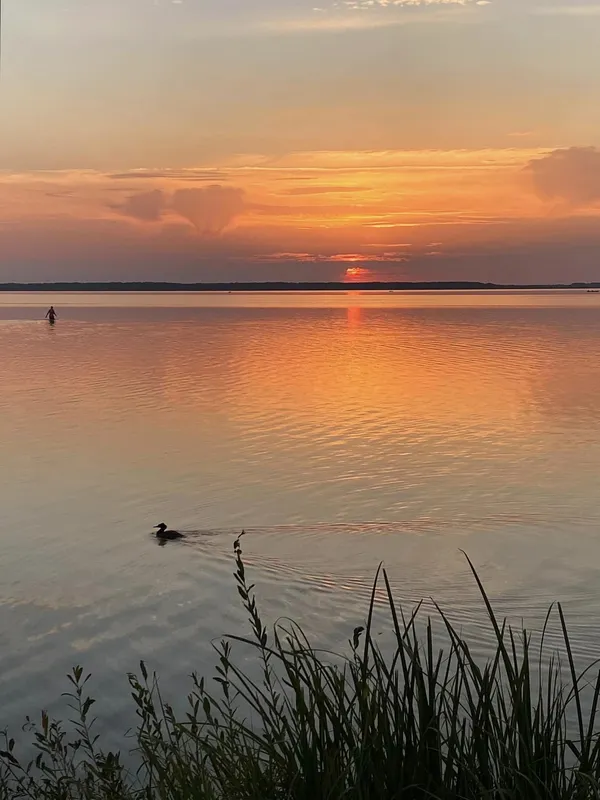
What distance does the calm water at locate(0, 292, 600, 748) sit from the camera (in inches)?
242

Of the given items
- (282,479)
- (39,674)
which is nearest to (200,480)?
(282,479)

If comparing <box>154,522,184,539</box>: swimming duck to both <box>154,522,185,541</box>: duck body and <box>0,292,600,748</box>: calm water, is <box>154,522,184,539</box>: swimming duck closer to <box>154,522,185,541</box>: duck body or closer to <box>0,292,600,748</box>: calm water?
<box>154,522,185,541</box>: duck body

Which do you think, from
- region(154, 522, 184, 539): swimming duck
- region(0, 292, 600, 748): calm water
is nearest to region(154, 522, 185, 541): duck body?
region(154, 522, 184, 539): swimming duck

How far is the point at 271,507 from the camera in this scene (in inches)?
365

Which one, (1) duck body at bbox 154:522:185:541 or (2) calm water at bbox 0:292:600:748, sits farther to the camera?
(1) duck body at bbox 154:522:185:541

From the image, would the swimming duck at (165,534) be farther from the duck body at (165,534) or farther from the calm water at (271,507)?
the calm water at (271,507)

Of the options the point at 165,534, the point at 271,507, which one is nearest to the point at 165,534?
the point at 165,534

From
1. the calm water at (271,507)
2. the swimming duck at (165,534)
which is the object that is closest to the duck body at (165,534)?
the swimming duck at (165,534)

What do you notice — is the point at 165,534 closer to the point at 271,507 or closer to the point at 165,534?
the point at 165,534

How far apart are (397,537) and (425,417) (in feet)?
22.3

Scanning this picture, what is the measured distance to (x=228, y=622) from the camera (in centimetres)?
621

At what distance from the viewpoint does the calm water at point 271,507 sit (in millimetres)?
6141

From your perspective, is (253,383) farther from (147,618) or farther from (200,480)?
(147,618)

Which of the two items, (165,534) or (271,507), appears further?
(271,507)
